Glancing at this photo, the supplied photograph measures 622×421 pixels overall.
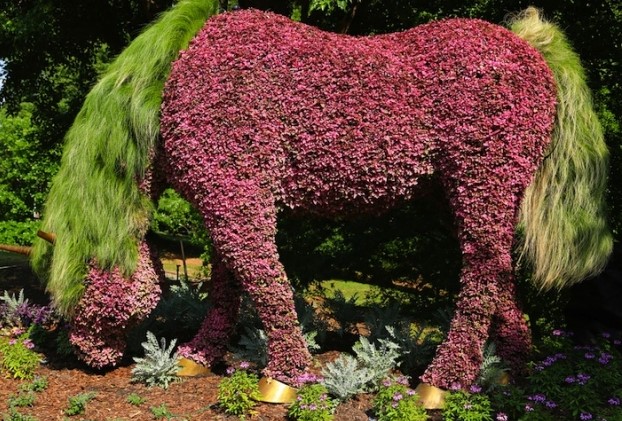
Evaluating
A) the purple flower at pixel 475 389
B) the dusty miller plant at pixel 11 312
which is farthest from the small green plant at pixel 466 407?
the dusty miller plant at pixel 11 312

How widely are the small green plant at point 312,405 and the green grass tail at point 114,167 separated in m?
1.39

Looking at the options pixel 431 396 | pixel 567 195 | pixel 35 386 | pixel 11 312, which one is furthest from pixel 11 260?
pixel 567 195

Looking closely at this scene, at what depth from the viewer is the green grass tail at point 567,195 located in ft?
13.5

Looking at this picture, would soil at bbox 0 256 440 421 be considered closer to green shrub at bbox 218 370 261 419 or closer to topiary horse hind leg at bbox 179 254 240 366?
green shrub at bbox 218 370 261 419

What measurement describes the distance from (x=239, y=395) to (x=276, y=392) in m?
0.24

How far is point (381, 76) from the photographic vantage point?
3.99 metres

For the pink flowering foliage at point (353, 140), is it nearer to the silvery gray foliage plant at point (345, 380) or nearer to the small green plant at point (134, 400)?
the silvery gray foliage plant at point (345, 380)

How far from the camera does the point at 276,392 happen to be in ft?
13.2

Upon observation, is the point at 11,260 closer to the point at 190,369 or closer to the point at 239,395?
the point at 190,369

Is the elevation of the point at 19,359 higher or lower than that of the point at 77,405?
lower

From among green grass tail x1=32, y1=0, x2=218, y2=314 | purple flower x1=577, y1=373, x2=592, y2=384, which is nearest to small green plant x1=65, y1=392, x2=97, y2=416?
green grass tail x1=32, y1=0, x2=218, y2=314

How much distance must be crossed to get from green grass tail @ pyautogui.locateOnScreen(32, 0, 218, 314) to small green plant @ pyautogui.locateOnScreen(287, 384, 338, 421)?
1.39m

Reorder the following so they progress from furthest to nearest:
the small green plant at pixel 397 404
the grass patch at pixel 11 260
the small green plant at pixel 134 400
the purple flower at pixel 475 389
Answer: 1. the grass patch at pixel 11 260
2. the small green plant at pixel 134 400
3. the purple flower at pixel 475 389
4. the small green plant at pixel 397 404

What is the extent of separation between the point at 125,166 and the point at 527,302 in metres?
4.05
